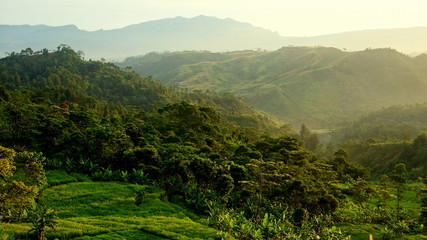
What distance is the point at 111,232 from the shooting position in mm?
24641

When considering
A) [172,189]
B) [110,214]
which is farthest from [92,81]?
[110,214]

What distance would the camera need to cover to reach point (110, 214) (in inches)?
1190

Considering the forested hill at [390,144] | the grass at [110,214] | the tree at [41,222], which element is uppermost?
the tree at [41,222]

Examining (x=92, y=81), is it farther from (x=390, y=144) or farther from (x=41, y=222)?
(x=41, y=222)

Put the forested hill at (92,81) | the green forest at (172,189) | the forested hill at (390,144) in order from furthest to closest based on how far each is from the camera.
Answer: the forested hill at (92,81), the forested hill at (390,144), the green forest at (172,189)

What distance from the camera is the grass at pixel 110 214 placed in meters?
24.0

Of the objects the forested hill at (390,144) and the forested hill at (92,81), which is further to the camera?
the forested hill at (92,81)

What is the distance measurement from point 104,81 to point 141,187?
420ft

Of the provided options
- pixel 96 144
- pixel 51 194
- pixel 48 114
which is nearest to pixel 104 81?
pixel 48 114

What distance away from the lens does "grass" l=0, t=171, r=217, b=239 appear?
2405cm

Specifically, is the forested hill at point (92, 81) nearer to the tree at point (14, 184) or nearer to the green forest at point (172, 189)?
the green forest at point (172, 189)

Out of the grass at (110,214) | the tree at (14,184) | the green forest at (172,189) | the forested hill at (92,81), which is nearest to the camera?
the tree at (14,184)

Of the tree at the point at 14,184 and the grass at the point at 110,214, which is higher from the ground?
the tree at the point at 14,184

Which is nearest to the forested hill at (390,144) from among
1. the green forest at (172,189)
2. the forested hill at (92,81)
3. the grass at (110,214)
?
the green forest at (172,189)
